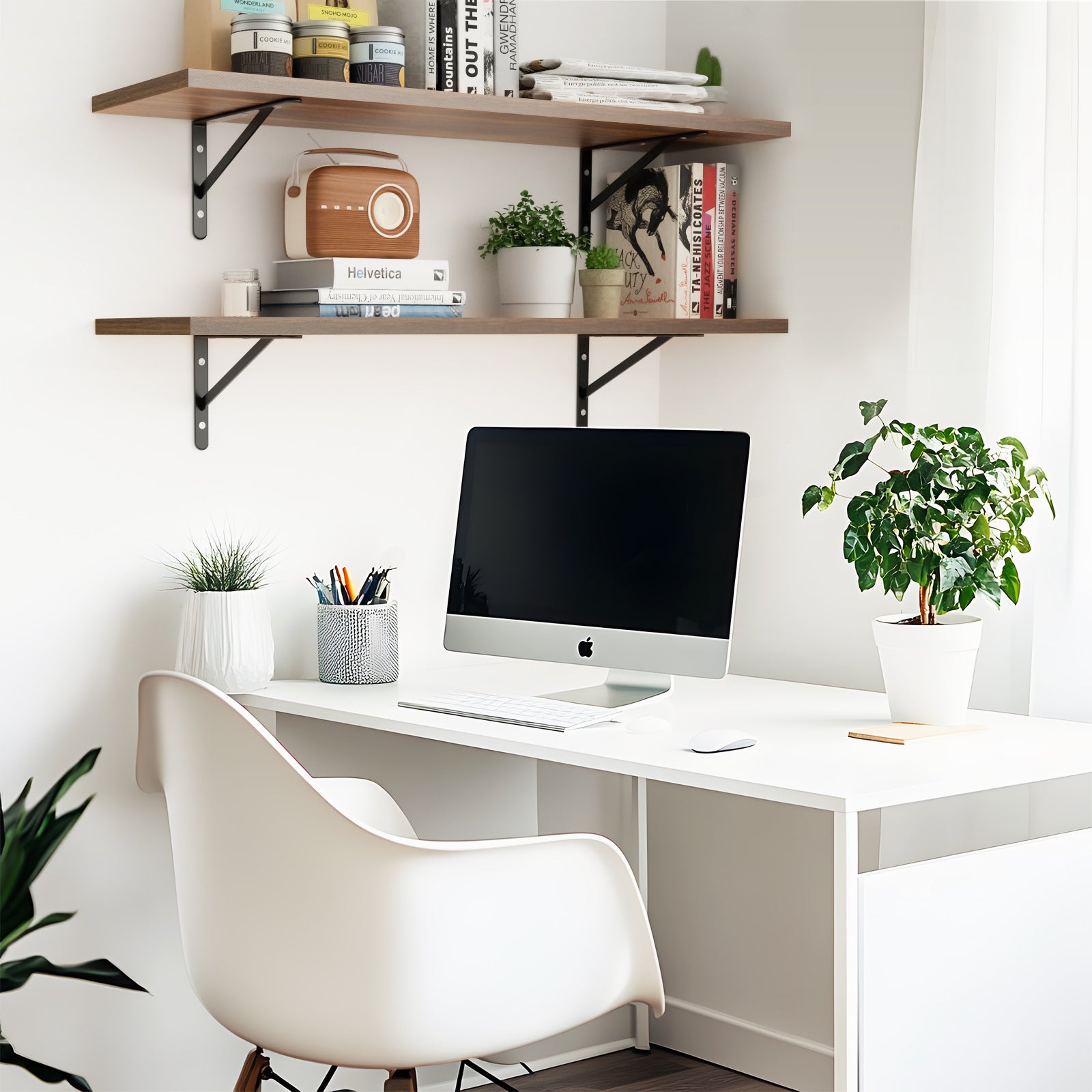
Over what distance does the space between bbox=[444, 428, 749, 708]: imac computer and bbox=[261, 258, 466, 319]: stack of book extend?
23 centimetres

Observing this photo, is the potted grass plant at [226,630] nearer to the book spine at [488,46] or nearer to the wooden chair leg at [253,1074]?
the wooden chair leg at [253,1074]

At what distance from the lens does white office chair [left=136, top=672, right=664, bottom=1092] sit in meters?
1.77

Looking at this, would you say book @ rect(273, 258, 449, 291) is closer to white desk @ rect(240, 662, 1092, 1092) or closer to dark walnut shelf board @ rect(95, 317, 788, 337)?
dark walnut shelf board @ rect(95, 317, 788, 337)

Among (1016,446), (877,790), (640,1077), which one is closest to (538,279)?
(1016,446)

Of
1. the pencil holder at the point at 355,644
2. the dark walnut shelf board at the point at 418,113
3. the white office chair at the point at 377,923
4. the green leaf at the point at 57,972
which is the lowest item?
the green leaf at the point at 57,972

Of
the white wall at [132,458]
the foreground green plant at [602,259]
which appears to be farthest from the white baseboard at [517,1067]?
the foreground green plant at [602,259]

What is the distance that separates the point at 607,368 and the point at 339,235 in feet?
2.31

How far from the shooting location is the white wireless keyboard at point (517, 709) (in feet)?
7.20

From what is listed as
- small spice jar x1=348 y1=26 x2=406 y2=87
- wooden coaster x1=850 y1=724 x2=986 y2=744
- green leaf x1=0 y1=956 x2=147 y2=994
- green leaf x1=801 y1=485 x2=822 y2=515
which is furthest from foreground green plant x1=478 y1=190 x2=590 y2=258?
green leaf x1=0 y1=956 x2=147 y2=994

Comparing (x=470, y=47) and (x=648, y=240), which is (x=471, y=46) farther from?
(x=648, y=240)

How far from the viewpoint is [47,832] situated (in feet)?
7.39

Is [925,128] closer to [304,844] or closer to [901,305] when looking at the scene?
[901,305]

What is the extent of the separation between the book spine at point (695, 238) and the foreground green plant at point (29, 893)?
1313mm

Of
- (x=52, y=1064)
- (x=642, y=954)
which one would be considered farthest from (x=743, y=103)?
(x=52, y=1064)
